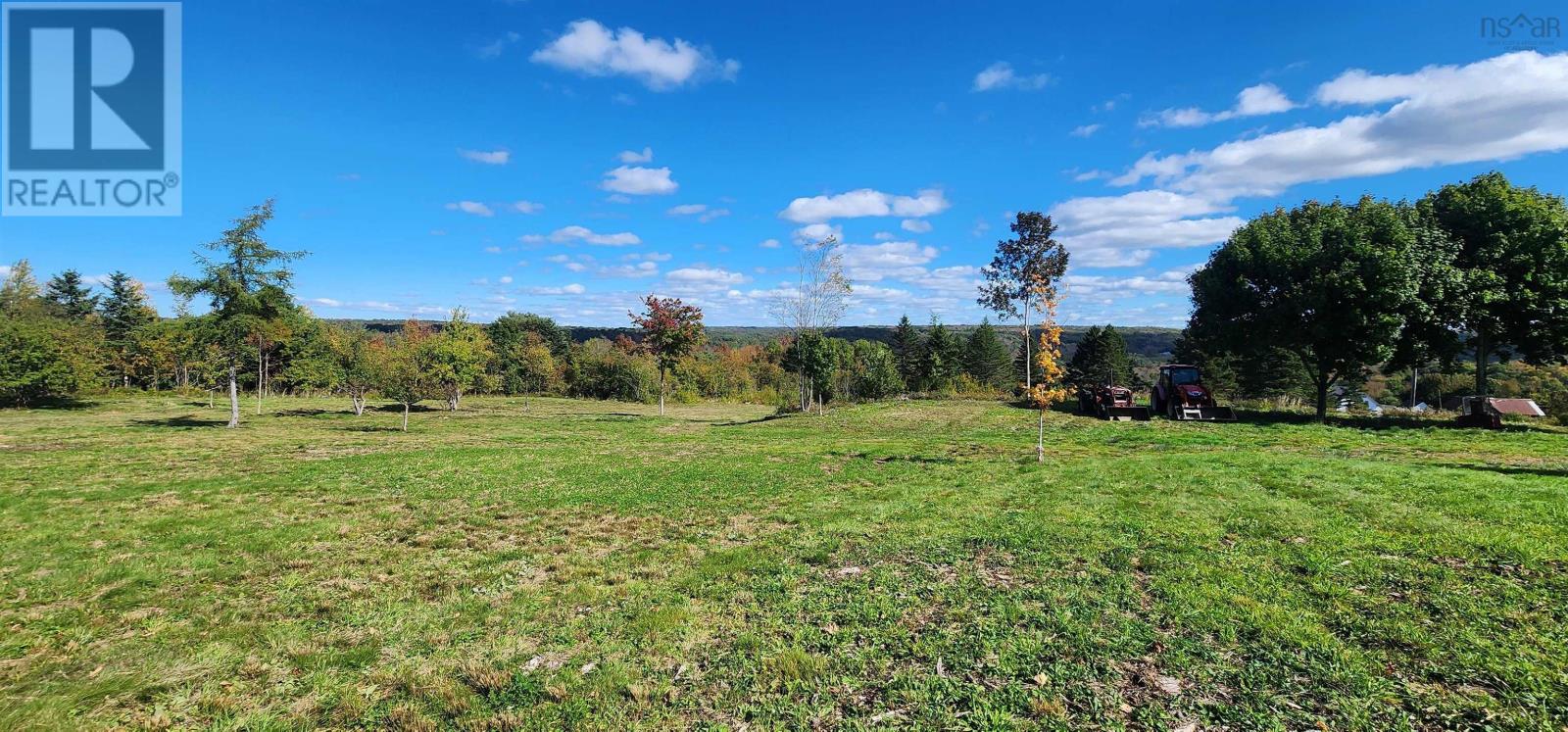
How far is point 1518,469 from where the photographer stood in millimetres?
11008

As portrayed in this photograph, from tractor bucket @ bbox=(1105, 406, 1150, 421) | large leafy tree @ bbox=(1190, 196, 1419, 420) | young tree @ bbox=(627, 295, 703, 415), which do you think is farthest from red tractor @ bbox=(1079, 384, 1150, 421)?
young tree @ bbox=(627, 295, 703, 415)

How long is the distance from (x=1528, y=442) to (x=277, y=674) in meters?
25.3

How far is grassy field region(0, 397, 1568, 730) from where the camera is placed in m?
3.72

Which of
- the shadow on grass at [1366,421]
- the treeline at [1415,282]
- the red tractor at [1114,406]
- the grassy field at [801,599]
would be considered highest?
the treeline at [1415,282]

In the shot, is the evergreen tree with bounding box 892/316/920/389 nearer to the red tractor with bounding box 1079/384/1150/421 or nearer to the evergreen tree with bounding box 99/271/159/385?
the red tractor with bounding box 1079/384/1150/421

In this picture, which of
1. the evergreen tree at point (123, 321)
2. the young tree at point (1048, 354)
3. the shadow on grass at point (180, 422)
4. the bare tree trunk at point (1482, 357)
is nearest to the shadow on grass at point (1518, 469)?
the young tree at point (1048, 354)

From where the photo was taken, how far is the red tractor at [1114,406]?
917 inches

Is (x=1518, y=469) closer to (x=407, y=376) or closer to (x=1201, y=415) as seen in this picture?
(x=1201, y=415)

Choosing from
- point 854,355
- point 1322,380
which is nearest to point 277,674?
point 1322,380

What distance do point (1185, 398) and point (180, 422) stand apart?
4239 cm

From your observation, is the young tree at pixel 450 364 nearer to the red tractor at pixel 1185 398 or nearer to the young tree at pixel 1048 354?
the young tree at pixel 1048 354

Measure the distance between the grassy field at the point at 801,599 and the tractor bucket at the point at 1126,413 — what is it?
1073 cm

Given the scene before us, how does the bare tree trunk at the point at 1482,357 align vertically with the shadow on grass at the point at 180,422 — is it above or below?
above

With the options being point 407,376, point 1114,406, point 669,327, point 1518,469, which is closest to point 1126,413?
point 1114,406
